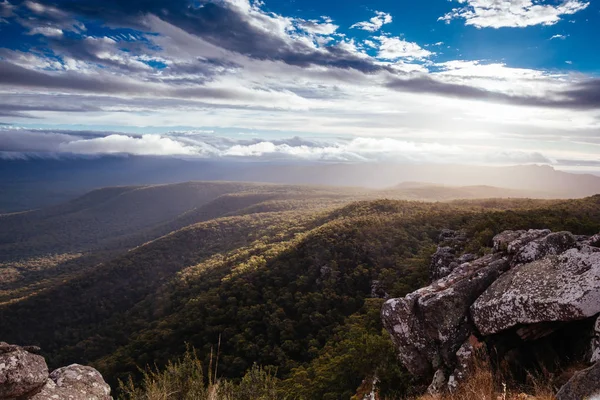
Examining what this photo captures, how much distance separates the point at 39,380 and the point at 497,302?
12808mm

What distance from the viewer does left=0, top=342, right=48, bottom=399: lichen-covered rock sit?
26.7 feet

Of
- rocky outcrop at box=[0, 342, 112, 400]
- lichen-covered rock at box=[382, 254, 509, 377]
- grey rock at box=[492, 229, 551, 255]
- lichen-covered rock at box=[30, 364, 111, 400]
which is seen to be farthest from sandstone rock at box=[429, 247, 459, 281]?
rocky outcrop at box=[0, 342, 112, 400]

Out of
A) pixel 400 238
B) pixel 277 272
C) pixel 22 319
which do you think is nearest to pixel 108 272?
pixel 22 319

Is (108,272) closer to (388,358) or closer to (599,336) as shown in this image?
(388,358)

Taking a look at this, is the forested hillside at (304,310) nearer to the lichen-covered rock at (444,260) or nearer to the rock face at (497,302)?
the lichen-covered rock at (444,260)

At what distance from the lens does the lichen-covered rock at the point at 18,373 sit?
8.13 metres

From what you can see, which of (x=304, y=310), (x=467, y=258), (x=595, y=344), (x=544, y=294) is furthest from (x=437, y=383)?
(x=304, y=310)

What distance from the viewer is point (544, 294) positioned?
8859 mm

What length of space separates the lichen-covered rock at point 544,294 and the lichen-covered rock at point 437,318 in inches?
25.3

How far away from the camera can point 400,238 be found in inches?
1900

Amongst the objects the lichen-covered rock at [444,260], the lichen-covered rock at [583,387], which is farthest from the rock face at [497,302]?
the lichen-covered rock at [444,260]

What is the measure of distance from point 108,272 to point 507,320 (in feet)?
383

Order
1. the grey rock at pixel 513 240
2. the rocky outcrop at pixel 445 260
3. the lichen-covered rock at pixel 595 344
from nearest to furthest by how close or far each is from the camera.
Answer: the lichen-covered rock at pixel 595 344, the grey rock at pixel 513 240, the rocky outcrop at pixel 445 260

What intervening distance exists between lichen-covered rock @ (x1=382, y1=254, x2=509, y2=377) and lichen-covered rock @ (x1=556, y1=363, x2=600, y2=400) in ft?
13.8
